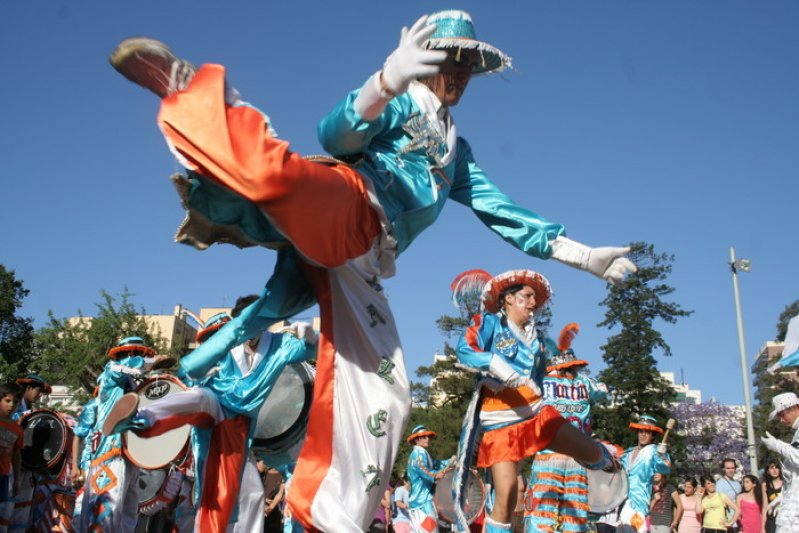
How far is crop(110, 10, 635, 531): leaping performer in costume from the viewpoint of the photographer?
9.61 feet

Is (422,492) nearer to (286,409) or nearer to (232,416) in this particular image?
(286,409)

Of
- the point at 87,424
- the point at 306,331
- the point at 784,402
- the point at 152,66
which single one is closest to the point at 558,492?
the point at 784,402

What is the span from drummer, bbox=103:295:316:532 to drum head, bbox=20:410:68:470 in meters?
2.95

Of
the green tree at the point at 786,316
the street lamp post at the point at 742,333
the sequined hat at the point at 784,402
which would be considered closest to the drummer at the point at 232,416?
the sequined hat at the point at 784,402

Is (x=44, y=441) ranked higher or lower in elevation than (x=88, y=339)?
lower

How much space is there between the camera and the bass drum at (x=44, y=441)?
27.3 feet

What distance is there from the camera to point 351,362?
3.34 meters

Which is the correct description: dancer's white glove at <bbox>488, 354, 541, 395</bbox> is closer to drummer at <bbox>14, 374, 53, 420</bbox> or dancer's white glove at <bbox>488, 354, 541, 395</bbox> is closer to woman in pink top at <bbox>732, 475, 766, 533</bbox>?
drummer at <bbox>14, 374, 53, 420</bbox>

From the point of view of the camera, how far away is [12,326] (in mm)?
37719

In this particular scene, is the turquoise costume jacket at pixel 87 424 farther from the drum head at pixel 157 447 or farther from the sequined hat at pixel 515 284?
the sequined hat at pixel 515 284

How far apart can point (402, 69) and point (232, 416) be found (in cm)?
367

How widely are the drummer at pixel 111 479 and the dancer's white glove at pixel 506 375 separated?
144 inches

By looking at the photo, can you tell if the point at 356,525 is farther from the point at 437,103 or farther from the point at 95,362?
the point at 95,362

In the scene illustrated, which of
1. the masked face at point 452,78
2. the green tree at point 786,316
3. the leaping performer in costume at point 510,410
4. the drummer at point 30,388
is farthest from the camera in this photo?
the green tree at point 786,316
